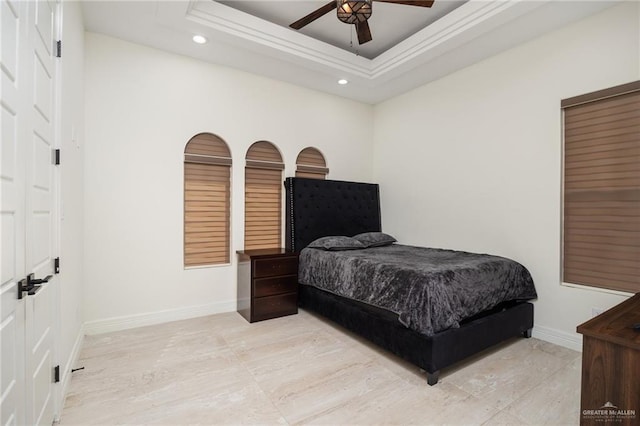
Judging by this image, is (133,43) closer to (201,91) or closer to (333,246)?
(201,91)

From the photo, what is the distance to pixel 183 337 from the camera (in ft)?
9.55

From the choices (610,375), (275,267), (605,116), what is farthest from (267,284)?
(605,116)

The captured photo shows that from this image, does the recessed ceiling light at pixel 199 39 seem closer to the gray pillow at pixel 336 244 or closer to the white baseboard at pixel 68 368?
the gray pillow at pixel 336 244

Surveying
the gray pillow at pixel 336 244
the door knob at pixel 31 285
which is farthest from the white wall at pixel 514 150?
the door knob at pixel 31 285

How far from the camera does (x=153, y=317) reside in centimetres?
321

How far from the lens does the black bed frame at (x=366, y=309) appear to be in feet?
7.28

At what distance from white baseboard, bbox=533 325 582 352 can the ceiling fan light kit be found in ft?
10.6

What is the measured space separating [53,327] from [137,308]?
1498 millimetres

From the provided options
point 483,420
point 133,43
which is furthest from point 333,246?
point 133,43

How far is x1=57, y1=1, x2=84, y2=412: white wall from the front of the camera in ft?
6.44

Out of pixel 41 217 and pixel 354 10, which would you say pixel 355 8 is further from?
pixel 41 217

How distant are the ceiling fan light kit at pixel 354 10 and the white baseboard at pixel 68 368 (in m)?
3.14

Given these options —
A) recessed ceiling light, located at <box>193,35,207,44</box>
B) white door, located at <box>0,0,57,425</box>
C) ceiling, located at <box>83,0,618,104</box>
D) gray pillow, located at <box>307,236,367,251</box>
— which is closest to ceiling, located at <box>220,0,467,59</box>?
ceiling, located at <box>83,0,618,104</box>

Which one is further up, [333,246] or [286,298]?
[333,246]
